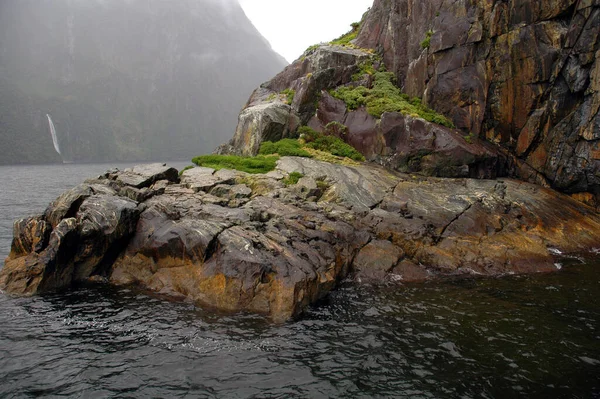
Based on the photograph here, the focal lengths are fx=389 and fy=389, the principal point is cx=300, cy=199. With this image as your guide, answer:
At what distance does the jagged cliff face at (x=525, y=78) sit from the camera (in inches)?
957

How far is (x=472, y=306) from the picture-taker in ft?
48.4

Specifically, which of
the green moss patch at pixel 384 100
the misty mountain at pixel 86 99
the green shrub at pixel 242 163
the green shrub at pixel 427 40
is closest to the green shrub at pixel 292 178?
the green shrub at pixel 242 163

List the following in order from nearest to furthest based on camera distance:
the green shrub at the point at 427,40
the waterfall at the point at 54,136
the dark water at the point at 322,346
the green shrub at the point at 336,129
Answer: the dark water at the point at 322,346
the green shrub at the point at 427,40
the green shrub at the point at 336,129
the waterfall at the point at 54,136

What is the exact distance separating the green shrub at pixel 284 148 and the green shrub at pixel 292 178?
3332mm

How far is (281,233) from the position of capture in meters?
17.9

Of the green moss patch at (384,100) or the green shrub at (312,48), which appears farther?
the green shrub at (312,48)

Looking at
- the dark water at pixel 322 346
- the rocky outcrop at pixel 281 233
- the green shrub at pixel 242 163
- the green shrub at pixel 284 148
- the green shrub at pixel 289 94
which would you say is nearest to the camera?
the dark water at pixel 322 346

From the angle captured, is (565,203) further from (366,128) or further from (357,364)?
(357,364)

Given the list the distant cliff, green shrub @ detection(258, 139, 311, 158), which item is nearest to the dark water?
the distant cliff

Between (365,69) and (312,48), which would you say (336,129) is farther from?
(312,48)

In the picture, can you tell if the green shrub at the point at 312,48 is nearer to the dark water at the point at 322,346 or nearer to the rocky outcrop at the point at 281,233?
the rocky outcrop at the point at 281,233

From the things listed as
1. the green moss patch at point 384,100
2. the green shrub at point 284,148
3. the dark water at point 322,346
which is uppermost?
the green moss patch at point 384,100

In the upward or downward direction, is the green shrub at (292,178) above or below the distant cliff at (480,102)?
below

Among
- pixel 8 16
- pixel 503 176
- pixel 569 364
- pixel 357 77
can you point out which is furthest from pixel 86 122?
pixel 569 364
